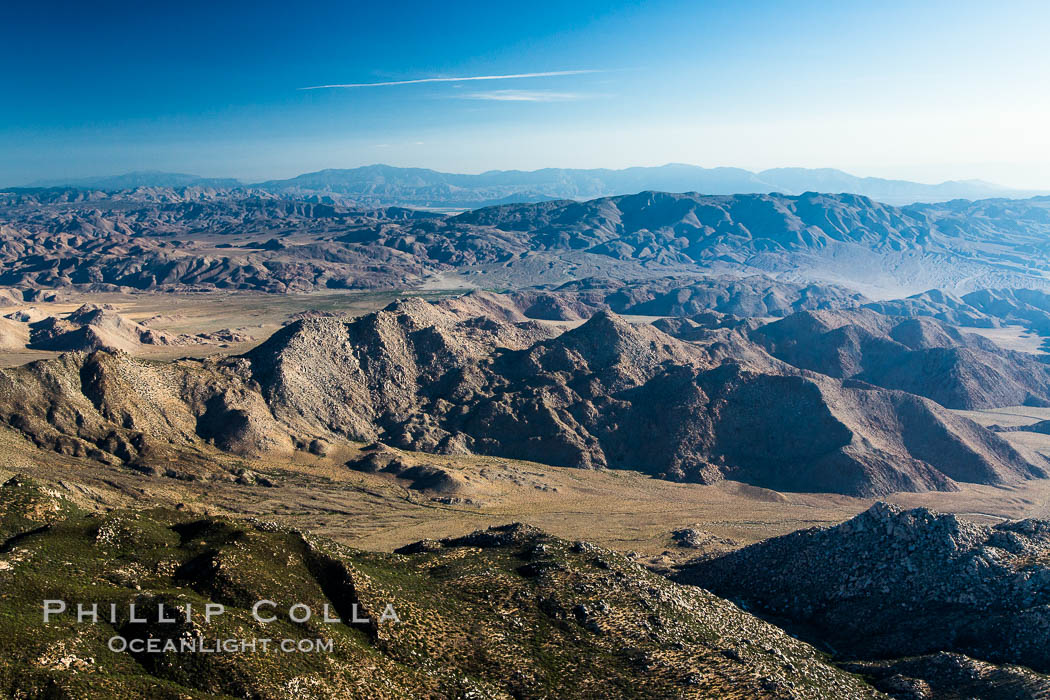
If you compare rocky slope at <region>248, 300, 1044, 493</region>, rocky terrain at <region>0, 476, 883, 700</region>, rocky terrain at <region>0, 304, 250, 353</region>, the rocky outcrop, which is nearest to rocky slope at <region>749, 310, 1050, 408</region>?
rocky slope at <region>248, 300, 1044, 493</region>

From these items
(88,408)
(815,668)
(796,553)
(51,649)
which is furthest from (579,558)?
(88,408)

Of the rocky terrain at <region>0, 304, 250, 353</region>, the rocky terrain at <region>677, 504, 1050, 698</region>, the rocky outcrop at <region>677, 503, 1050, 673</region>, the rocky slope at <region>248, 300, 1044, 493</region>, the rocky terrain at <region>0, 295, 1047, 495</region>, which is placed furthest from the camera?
the rocky terrain at <region>0, 304, 250, 353</region>

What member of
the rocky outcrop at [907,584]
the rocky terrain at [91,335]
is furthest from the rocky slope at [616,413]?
the rocky terrain at [91,335]

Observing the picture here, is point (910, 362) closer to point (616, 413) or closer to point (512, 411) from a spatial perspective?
point (616, 413)

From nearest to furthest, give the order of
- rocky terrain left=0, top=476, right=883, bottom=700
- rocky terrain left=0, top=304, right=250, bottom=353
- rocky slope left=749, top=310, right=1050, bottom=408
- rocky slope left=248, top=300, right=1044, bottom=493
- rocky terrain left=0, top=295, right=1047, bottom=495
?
rocky terrain left=0, top=476, right=883, bottom=700 < rocky terrain left=0, top=295, right=1047, bottom=495 < rocky slope left=248, top=300, right=1044, bottom=493 < rocky slope left=749, top=310, right=1050, bottom=408 < rocky terrain left=0, top=304, right=250, bottom=353

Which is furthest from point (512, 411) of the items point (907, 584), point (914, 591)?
point (914, 591)

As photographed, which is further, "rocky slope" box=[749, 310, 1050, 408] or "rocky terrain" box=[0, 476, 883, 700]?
"rocky slope" box=[749, 310, 1050, 408]

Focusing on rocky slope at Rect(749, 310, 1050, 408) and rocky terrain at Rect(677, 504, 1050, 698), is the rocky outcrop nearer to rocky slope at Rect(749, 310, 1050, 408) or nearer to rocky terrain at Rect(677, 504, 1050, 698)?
rocky terrain at Rect(677, 504, 1050, 698)
